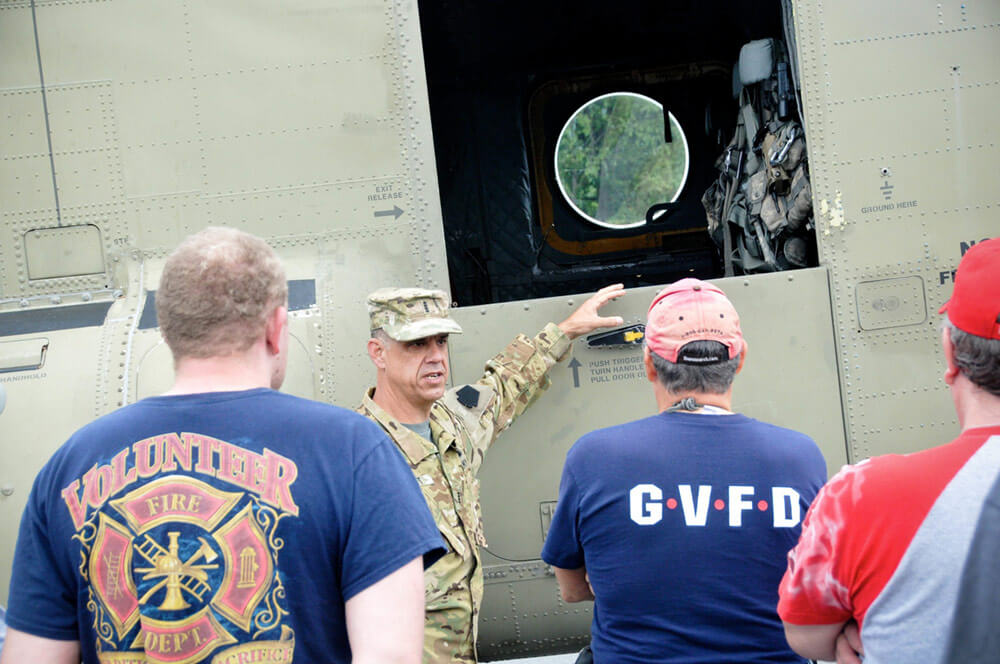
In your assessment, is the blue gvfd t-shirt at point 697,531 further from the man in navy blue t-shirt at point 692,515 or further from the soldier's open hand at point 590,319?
the soldier's open hand at point 590,319

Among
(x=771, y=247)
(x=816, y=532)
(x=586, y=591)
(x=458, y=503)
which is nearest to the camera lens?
(x=816, y=532)

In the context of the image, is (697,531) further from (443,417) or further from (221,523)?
(443,417)

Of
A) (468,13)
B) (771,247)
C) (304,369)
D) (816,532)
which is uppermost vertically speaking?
(468,13)

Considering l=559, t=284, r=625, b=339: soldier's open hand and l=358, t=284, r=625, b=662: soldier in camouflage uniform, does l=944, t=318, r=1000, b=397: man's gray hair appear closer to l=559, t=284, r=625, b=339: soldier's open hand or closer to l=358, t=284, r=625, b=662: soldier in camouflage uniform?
l=358, t=284, r=625, b=662: soldier in camouflage uniform

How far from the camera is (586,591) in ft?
6.86

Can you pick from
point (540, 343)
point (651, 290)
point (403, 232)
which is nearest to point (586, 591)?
point (540, 343)

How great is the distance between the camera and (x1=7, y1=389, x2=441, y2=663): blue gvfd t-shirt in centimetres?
135

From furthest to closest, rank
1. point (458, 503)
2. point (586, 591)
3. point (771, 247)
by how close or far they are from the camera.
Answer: point (771, 247), point (458, 503), point (586, 591)

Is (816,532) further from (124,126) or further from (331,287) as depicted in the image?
(124,126)

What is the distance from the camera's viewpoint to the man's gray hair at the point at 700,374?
1890mm

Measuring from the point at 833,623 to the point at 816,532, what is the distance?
0.18 meters

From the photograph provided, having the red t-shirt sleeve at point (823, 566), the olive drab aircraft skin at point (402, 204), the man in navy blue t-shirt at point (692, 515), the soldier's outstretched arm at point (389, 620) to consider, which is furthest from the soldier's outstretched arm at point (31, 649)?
the olive drab aircraft skin at point (402, 204)

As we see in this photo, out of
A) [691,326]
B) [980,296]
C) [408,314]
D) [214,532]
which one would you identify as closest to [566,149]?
[408,314]

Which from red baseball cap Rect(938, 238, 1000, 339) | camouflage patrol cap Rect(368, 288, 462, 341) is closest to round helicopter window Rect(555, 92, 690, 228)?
camouflage patrol cap Rect(368, 288, 462, 341)
